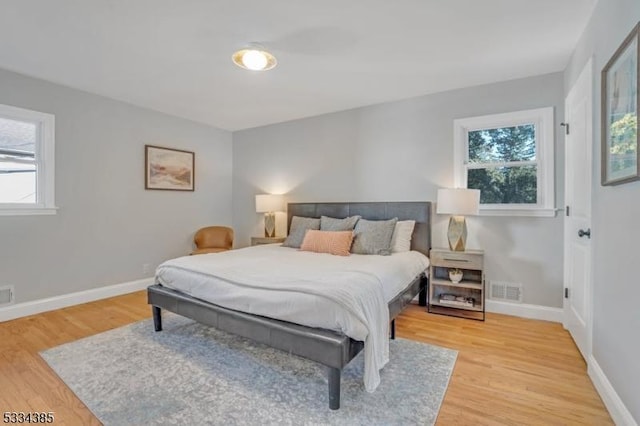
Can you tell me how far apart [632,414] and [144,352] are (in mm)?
3010

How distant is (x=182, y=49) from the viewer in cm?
266

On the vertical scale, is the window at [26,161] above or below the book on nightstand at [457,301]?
above

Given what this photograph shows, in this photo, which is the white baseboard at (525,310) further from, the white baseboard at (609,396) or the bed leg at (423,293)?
the white baseboard at (609,396)

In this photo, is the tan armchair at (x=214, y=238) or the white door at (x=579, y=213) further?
the tan armchair at (x=214, y=238)

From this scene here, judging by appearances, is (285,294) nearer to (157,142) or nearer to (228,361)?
(228,361)

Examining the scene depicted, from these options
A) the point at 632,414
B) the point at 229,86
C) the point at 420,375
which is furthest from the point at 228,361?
the point at 229,86

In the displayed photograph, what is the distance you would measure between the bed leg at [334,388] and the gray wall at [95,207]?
3.47m

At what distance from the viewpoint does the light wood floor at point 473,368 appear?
172 centimetres

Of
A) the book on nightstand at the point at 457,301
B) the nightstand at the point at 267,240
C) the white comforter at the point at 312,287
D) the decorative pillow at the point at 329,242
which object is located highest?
the decorative pillow at the point at 329,242

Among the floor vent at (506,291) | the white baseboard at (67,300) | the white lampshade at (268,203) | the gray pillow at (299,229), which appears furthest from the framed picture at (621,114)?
the white baseboard at (67,300)

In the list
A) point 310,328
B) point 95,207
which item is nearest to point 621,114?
point 310,328

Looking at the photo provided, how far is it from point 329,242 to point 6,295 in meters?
3.31

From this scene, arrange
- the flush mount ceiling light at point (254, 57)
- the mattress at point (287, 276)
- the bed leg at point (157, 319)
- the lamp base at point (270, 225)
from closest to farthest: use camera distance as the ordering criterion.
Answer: the mattress at point (287, 276)
the flush mount ceiling light at point (254, 57)
the bed leg at point (157, 319)
the lamp base at point (270, 225)

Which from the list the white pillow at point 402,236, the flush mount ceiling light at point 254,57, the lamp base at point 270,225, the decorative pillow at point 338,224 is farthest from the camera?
the lamp base at point 270,225
